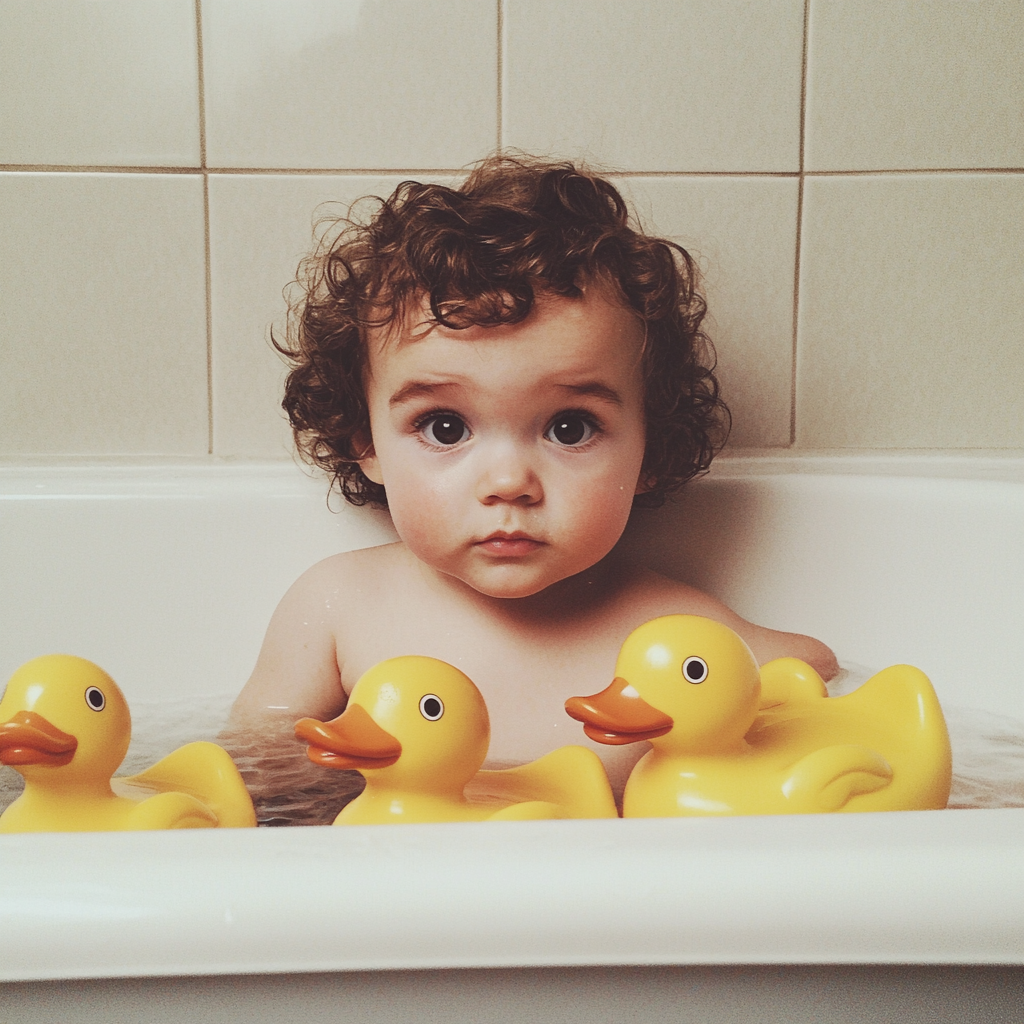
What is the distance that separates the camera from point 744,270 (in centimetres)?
123

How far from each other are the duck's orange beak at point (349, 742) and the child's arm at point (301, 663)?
0.46m

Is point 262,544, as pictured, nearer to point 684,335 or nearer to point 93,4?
point 684,335

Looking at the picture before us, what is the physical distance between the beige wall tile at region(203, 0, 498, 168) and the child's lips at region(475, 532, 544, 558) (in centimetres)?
56

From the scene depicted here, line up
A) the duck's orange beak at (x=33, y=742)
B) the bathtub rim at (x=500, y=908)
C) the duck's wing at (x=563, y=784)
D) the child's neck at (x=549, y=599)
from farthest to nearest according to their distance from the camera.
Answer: the child's neck at (x=549, y=599) < the duck's wing at (x=563, y=784) < the duck's orange beak at (x=33, y=742) < the bathtub rim at (x=500, y=908)

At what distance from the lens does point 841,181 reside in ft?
4.01

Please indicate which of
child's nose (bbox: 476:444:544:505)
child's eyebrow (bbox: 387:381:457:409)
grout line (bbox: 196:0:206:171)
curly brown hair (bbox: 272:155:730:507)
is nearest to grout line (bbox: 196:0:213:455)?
grout line (bbox: 196:0:206:171)

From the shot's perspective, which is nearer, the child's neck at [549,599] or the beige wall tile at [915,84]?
the child's neck at [549,599]

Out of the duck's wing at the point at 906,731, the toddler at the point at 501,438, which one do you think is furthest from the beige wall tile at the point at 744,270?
the duck's wing at the point at 906,731

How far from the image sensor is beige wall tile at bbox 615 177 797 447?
1.21 meters

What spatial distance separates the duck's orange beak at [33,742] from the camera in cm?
53

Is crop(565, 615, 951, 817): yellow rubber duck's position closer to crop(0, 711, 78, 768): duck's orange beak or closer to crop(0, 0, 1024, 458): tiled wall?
crop(0, 711, 78, 768): duck's orange beak

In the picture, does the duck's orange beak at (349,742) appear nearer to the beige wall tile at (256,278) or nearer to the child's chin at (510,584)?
the child's chin at (510,584)

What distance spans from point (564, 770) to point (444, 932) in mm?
321

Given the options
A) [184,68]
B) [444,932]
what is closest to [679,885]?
[444,932]
